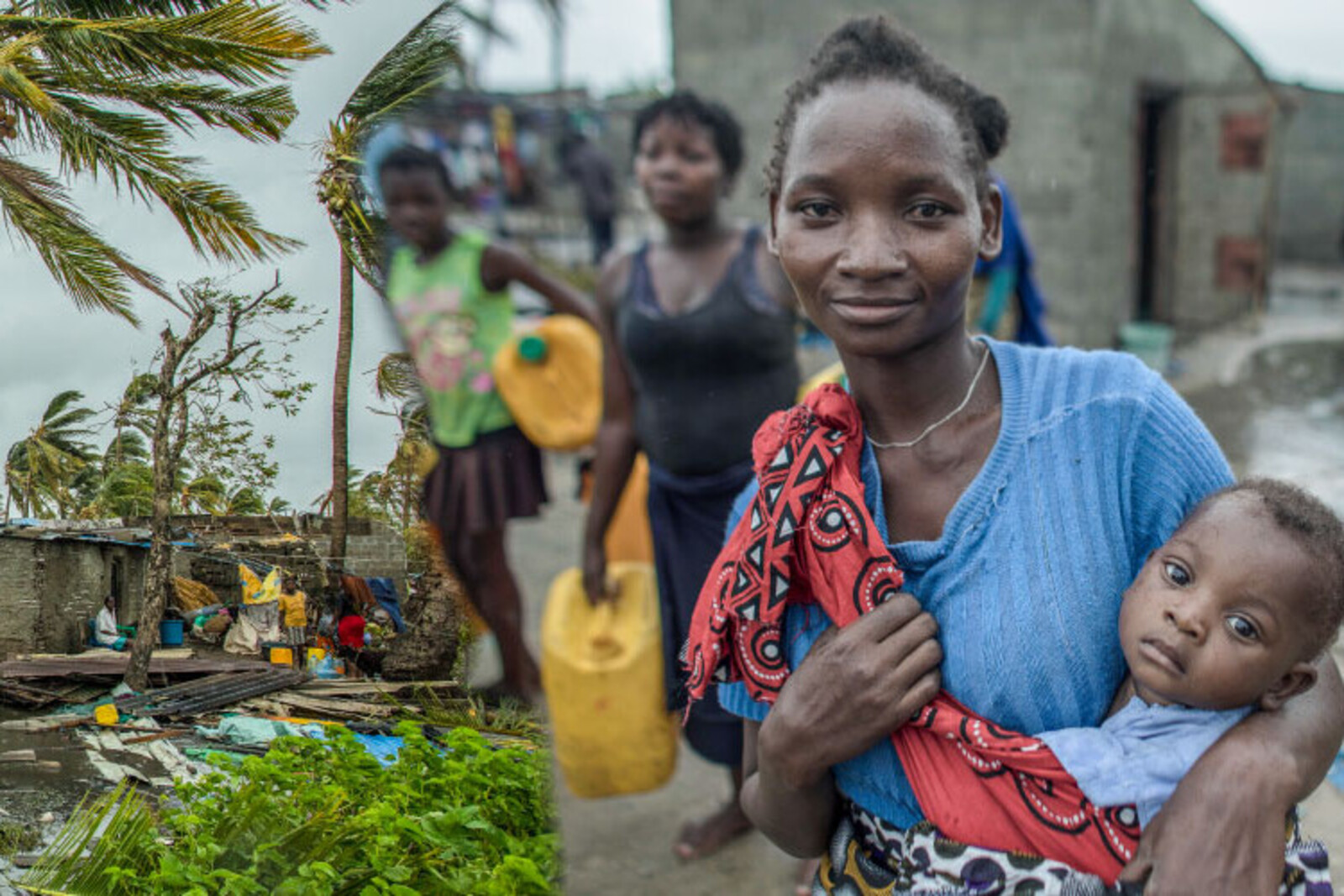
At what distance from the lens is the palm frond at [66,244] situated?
0.92 meters

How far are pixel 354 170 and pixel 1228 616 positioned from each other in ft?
2.67

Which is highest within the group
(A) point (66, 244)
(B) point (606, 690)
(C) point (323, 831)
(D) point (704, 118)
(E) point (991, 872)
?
(D) point (704, 118)

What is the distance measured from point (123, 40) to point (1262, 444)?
7.16 metres

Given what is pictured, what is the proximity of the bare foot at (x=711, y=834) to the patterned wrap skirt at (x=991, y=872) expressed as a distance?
7.34 feet

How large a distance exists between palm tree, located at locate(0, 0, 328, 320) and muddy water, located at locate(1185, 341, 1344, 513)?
5412mm

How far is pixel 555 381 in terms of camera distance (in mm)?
2916

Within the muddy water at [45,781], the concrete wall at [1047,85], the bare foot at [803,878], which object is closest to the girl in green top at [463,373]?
the muddy water at [45,781]

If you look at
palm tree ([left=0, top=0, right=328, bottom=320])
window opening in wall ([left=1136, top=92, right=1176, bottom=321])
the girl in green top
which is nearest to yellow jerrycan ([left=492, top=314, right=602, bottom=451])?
the girl in green top

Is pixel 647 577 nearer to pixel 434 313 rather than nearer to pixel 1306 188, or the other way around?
pixel 434 313

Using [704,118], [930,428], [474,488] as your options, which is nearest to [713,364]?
[704,118]

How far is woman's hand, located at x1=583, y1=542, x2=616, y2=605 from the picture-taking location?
137 inches

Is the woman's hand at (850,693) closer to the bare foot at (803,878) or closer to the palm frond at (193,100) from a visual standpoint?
the palm frond at (193,100)

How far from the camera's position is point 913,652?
1.24 meters

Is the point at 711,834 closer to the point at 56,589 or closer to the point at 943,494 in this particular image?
the point at 943,494
